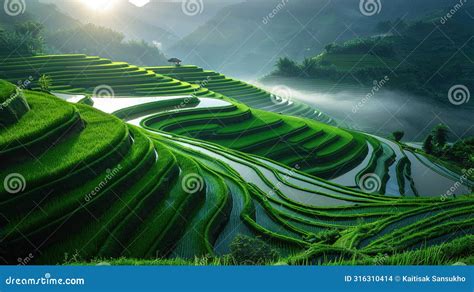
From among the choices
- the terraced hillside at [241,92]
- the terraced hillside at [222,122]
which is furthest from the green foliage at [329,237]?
the terraced hillside at [241,92]

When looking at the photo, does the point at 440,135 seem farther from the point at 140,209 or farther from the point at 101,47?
the point at 101,47

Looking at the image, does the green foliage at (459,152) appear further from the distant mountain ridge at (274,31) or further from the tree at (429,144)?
the distant mountain ridge at (274,31)

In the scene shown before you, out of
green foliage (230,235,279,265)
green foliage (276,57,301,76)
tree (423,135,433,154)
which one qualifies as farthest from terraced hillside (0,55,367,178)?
green foliage (276,57,301,76)

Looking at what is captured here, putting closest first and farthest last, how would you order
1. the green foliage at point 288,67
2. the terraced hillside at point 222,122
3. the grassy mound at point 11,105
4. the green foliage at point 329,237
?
the green foliage at point 329,237
the grassy mound at point 11,105
the terraced hillside at point 222,122
the green foliage at point 288,67

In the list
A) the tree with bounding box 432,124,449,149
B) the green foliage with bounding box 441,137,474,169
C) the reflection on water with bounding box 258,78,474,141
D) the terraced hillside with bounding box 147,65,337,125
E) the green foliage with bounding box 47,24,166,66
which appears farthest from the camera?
the green foliage with bounding box 47,24,166,66

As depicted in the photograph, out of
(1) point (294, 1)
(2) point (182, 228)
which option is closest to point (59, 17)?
(2) point (182, 228)

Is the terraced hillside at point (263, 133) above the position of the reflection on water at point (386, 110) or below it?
below

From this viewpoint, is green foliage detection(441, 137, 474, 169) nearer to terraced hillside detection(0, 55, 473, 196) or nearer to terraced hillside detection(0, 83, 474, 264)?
terraced hillside detection(0, 55, 473, 196)
